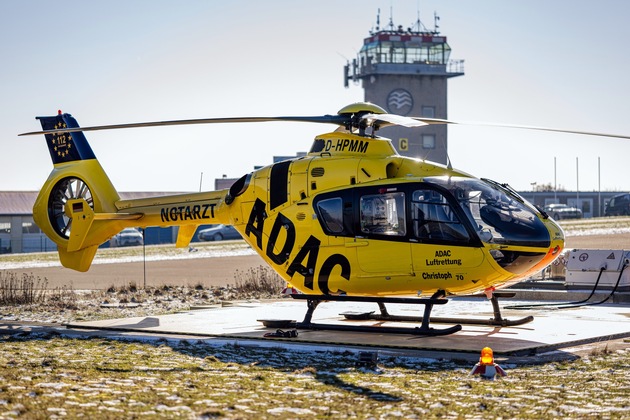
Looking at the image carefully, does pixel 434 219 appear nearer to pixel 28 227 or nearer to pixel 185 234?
pixel 185 234

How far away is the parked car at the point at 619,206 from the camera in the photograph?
279 feet

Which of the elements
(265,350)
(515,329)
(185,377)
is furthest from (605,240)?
(185,377)

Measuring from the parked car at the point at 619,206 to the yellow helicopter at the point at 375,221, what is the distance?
72.4 m

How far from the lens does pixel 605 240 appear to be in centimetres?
Result: 4819

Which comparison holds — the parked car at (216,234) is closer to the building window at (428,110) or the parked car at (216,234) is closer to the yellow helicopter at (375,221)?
the building window at (428,110)

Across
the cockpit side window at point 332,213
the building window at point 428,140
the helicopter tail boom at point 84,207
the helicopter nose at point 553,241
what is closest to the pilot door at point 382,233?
the cockpit side window at point 332,213

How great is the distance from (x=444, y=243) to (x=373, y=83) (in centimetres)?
7085

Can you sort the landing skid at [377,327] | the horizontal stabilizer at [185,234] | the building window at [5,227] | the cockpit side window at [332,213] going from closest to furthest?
the landing skid at [377,327] → the cockpit side window at [332,213] → the horizontal stabilizer at [185,234] → the building window at [5,227]

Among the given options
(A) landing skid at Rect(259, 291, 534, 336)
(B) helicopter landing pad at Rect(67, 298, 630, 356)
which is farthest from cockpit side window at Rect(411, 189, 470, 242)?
(B) helicopter landing pad at Rect(67, 298, 630, 356)

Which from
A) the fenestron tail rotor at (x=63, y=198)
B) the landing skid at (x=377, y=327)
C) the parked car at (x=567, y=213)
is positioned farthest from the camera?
the parked car at (x=567, y=213)

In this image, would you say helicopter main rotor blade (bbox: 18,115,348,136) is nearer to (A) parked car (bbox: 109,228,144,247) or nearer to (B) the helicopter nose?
(B) the helicopter nose

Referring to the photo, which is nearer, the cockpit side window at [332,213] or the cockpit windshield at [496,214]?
the cockpit windshield at [496,214]

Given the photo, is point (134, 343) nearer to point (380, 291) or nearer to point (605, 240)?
point (380, 291)

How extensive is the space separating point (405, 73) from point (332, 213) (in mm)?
69723
